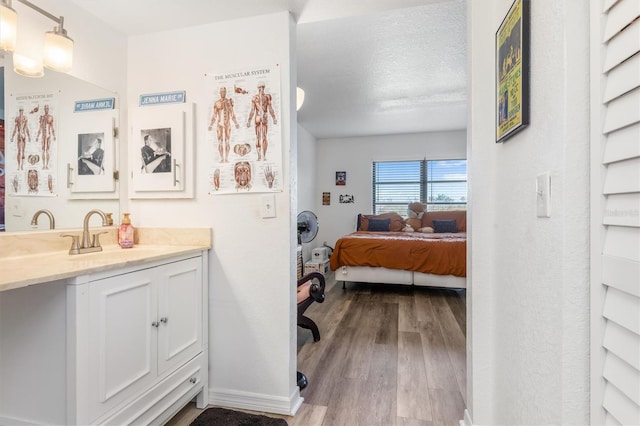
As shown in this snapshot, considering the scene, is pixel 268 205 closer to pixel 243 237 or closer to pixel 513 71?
pixel 243 237

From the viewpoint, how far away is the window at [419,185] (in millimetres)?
5625

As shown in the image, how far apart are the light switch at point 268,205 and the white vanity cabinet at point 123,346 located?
0.44m

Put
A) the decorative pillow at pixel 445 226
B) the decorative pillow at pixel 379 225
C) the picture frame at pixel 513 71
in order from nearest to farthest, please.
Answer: the picture frame at pixel 513 71 → the decorative pillow at pixel 445 226 → the decorative pillow at pixel 379 225

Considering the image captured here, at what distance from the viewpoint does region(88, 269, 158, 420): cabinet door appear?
113cm

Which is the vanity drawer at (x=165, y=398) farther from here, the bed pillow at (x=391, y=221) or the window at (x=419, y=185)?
the window at (x=419, y=185)

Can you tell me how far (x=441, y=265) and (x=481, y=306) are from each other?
2.49 meters

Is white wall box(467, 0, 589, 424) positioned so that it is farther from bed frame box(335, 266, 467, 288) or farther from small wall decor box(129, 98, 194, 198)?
bed frame box(335, 266, 467, 288)

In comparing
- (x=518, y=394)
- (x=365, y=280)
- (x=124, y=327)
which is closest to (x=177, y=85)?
(x=124, y=327)

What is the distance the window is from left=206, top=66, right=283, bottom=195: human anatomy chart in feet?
14.8

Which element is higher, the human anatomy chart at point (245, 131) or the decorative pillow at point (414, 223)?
the human anatomy chart at point (245, 131)

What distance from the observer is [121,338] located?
1.24 metres

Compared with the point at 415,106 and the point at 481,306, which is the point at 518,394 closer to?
the point at 481,306

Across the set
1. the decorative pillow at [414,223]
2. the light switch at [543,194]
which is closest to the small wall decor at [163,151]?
the light switch at [543,194]

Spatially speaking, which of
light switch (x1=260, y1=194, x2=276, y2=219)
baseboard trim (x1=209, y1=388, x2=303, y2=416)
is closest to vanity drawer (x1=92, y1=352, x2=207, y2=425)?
baseboard trim (x1=209, y1=388, x2=303, y2=416)
